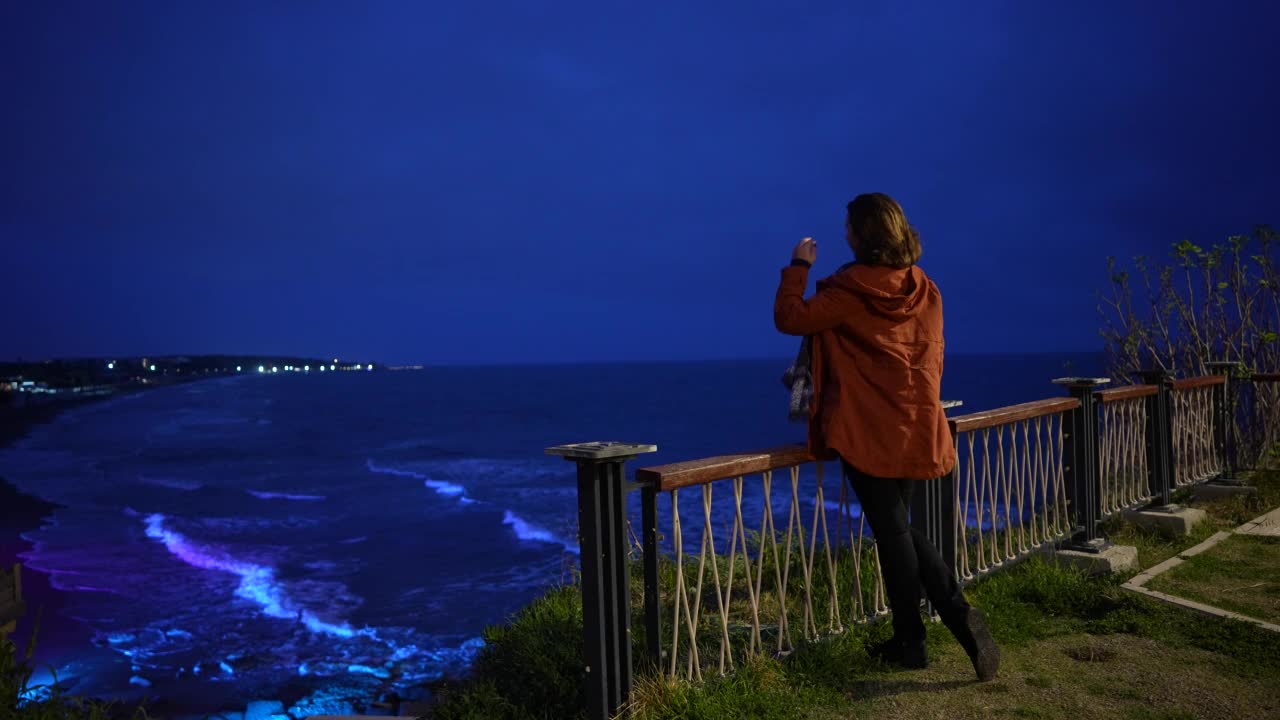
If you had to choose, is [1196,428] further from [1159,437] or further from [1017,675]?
[1017,675]

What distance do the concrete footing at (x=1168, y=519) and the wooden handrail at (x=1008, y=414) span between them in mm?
1482

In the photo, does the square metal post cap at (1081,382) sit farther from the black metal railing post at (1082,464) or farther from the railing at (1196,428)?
the railing at (1196,428)

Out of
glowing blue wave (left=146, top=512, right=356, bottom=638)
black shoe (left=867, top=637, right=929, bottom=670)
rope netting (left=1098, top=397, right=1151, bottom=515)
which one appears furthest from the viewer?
glowing blue wave (left=146, top=512, right=356, bottom=638)

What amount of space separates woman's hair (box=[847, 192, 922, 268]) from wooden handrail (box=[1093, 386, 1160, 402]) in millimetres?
2762

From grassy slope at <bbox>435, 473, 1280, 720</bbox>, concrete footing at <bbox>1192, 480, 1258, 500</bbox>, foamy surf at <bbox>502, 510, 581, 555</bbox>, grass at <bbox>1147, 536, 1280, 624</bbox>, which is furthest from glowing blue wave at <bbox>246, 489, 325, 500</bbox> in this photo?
grass at <bbox>1147, 536, 1280, 624</bbox>

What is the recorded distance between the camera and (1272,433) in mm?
7980

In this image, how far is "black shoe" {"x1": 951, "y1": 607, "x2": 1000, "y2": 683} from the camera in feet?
9.09

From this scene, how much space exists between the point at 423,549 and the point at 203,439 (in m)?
36.4

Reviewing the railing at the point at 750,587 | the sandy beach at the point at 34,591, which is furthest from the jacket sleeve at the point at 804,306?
the sandy beach at the point at 34,591

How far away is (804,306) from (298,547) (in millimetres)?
21506

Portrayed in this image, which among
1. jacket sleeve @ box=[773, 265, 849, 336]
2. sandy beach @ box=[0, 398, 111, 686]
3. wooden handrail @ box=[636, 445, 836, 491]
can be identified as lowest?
sandy beach @ box=[0, 398, 111, 686]

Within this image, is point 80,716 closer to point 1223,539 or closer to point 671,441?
point 1223,539

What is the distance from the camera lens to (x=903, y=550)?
9.00 feet

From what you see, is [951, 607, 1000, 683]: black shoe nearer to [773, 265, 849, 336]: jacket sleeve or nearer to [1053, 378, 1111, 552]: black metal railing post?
[773, 265, 849, 336]: jacket sleeve
